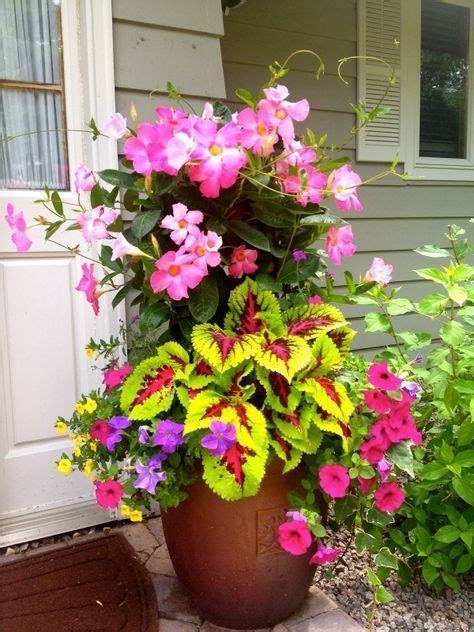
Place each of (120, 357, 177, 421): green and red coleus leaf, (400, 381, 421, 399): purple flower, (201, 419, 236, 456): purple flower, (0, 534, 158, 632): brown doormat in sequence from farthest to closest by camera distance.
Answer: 1. (0, 534, 158, 632): brown doormat
2. (400, 381, 421, 399): purple flower
3. (120, 357, 177, 421): green and red coleus leaf
4. (201, 419, 236, 456): purple flower

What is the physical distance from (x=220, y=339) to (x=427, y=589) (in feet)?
3.53

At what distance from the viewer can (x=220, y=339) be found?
135 cm

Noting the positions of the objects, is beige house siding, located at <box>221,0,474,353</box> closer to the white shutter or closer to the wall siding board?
the white shutter

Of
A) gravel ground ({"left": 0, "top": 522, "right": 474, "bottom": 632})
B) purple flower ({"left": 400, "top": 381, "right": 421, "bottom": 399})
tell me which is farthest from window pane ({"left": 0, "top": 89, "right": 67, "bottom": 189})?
gravel ground ({"left": 0, "top": 522, "right": 474, "bottom": 632})

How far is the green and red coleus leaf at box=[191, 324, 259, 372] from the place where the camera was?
4.23 feet

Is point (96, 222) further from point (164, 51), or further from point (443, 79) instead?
point (443, 79)

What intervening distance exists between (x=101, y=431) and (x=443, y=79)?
3239 mm

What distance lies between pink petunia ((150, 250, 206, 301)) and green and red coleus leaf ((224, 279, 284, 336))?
0.57ft

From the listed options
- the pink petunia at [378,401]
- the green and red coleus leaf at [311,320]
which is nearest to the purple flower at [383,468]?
the pink petunia at [378,401]

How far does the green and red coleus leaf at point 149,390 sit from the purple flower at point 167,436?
38 mm

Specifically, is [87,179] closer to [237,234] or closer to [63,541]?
[237,234]

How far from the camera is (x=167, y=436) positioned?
131 centimetres

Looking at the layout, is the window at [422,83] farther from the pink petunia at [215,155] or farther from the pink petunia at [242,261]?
the pink petunia at [215,155]

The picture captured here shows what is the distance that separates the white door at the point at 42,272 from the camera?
6.29ft
